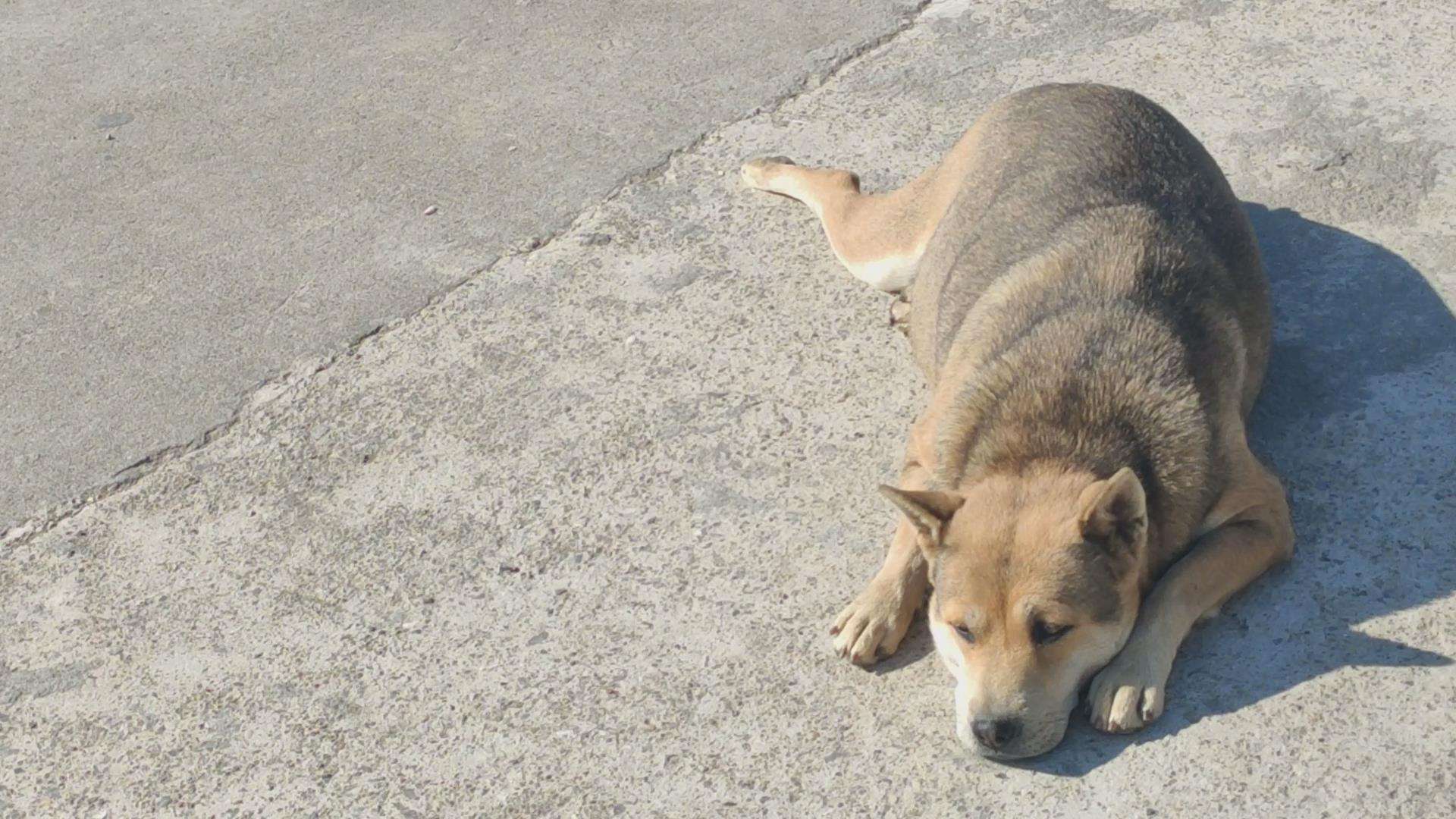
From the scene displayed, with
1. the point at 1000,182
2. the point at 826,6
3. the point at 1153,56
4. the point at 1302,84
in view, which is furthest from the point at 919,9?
the point at 1000,182

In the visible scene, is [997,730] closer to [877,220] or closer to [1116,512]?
[1116,512]

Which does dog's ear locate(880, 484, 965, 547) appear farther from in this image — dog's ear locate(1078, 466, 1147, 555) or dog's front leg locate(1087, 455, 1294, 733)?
dog's front leg locate(1087, 455, 1294, 733)

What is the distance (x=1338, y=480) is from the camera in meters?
4.56

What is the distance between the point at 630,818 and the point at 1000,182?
2472mm

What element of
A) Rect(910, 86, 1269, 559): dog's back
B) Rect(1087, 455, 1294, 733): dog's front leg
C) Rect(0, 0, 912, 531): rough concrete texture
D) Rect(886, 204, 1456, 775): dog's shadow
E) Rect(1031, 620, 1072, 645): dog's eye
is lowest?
Rect(886, 204, 1456, 775): dog's shadow

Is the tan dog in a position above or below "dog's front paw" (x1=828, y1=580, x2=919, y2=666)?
above

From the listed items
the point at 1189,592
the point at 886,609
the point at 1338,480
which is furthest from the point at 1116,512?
the point at 1338,480

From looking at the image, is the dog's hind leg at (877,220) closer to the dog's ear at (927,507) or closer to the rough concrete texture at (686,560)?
the rough concrete texture at (686,560)

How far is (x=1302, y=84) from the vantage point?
21.5ft

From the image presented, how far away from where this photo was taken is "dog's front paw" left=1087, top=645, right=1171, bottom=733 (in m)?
3.82

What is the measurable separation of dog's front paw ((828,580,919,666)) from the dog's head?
0.93 feet

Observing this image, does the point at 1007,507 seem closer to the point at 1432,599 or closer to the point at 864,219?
the point at 1432,599

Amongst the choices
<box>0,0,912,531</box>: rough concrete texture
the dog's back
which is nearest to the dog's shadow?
the dog's back

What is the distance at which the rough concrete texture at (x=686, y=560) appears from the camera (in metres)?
3.90
